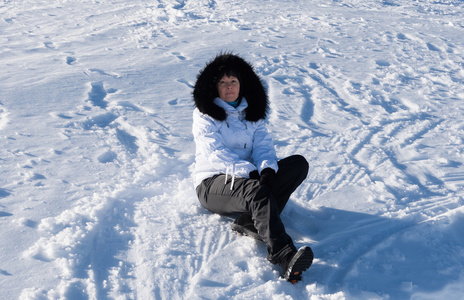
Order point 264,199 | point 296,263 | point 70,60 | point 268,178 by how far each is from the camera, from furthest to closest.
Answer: point 70,60 → point 268,178 → point 264,199 → point 296,263

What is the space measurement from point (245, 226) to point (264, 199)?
37 cm

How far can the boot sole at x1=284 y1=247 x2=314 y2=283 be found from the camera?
247 cm

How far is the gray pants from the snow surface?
0.18m

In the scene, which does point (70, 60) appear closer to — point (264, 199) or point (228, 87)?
point (228, 87)

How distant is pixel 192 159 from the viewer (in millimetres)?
4266

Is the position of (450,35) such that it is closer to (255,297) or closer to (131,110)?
(131,110)

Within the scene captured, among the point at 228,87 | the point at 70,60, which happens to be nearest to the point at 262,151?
the point at 228,87

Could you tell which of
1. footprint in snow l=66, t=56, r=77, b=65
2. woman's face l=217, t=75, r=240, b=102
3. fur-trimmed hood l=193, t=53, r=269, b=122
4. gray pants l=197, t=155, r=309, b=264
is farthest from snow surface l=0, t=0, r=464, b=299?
woman's face l=217, t=75, r=240, b=102

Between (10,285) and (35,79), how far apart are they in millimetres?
3895

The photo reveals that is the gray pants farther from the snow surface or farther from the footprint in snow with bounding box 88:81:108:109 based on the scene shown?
the footprint in snow with bounding box 88:81:108:109

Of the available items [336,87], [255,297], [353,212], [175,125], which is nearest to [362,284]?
[255,297]

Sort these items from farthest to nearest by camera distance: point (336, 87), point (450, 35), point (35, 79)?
point (450, 35) → point (336, 87) → point (35, 79)

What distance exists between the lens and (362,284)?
262cm

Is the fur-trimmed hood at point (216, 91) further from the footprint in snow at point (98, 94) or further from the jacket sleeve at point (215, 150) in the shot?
the footprint in snow at point (98, 94)
